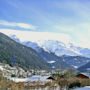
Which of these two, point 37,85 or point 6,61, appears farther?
point 6,61

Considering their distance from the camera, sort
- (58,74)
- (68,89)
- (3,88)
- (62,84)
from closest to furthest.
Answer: (3,88) → (68,89) → (62,84) → (58,74)

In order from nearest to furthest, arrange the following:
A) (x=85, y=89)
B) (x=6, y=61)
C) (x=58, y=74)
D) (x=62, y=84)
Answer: (x=85, y=89) → (x=62, y=84) → (x=58, y=74) → (x=6, y=61)

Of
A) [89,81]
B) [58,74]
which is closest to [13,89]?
[89,81]

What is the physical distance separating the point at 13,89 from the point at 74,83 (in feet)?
42.2

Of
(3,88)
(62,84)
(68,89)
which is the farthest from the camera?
(62,84)

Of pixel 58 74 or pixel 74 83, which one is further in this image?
pixel 58 74

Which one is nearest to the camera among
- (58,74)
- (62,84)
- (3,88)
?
(3,88)

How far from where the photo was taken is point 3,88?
37250 millimetres

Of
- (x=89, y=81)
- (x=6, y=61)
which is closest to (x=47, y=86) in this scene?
(x=89, y=81)

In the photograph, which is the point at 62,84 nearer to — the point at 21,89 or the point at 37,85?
the point at 37,85

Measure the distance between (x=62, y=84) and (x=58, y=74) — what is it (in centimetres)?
2851

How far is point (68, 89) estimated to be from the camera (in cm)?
4075

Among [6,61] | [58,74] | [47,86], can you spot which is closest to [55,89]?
[47,86]

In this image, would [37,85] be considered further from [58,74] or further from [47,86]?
[58,74]
